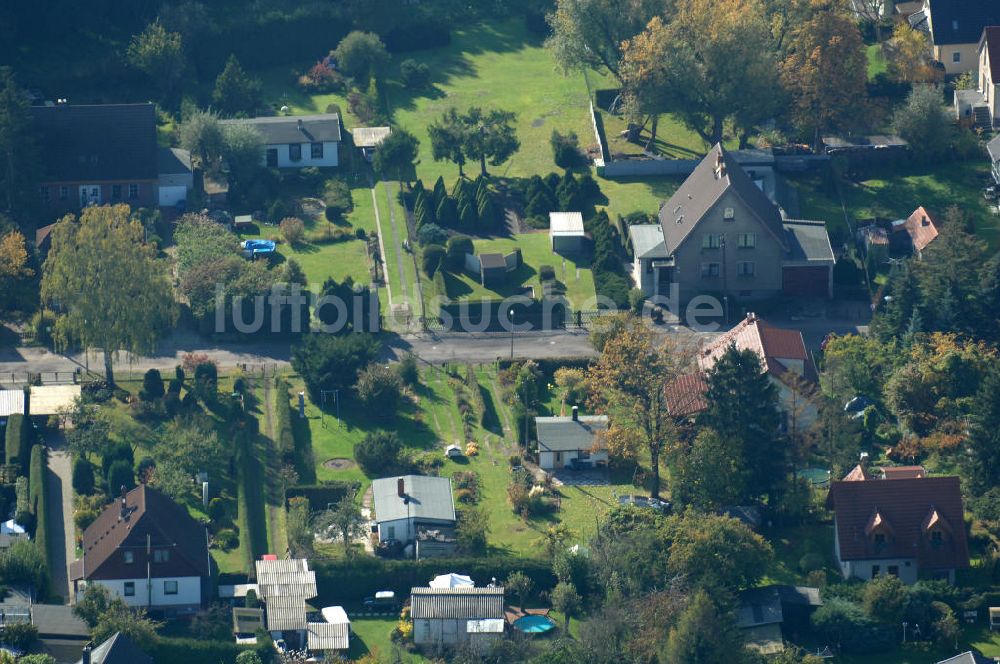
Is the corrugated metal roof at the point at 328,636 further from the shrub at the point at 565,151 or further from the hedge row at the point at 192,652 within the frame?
the shrub at the point at 565,151

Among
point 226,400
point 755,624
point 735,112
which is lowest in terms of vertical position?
point 755,624

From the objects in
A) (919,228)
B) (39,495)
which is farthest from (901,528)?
(39,495)

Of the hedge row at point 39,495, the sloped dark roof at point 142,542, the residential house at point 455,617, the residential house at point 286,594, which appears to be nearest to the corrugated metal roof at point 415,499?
the residential house at point 286,594

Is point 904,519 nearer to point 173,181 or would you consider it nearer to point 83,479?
point 83,479

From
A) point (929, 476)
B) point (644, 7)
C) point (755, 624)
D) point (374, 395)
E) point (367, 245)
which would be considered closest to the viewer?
point (755, 624)

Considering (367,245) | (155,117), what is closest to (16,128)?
(155,117)

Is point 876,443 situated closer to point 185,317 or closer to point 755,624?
point 755,624
